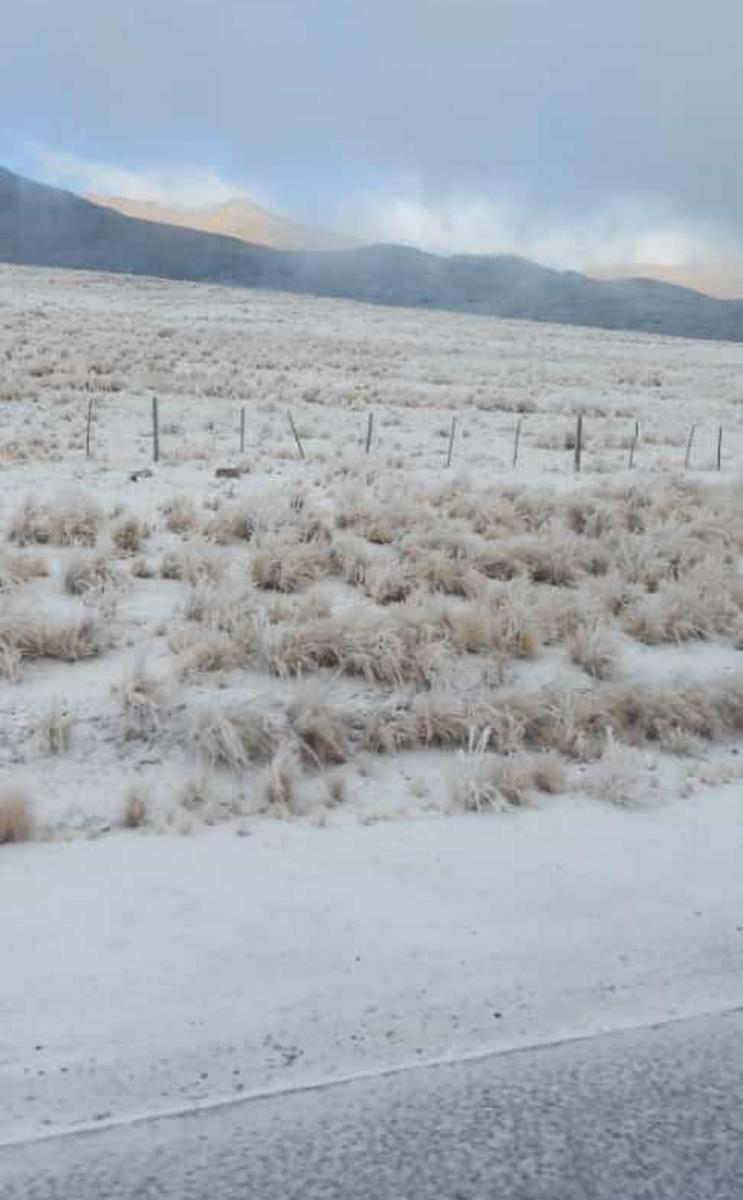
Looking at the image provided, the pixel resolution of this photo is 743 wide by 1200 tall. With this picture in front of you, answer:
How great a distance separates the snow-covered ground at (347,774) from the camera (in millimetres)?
3562

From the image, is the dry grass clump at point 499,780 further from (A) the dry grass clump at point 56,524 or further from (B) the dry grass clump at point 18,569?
(A) the dry grass clump at point 56,524

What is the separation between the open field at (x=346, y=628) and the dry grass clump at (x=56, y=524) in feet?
0.13

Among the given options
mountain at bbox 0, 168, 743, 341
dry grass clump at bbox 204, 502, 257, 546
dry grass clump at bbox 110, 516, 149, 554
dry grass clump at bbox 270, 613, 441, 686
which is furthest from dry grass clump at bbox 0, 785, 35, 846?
mountain at bbox 0, 168, 743, 341

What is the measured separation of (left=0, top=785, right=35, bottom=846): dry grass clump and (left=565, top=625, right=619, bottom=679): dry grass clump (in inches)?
162

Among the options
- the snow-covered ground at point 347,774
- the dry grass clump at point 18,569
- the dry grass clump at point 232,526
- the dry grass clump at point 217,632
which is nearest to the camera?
the snow-covered ground at point 347,774

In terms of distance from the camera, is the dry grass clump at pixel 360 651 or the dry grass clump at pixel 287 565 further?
the dry grass clump at pixel 287 565

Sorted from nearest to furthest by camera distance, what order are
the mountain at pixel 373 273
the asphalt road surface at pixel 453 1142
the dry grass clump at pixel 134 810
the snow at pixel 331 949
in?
the asphalt road surface at pixel 453 1142 < the snow at pixel 331 949 < the dry grass clump at pixel 134 810 < the mountain at pixel 373 273

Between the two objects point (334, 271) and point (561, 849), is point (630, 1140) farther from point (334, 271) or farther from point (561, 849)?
point (334, 271)

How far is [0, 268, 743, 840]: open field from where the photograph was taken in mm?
5672

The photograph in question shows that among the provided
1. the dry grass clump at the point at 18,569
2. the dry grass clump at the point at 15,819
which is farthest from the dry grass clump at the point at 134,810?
the dry grass clump at the point at 18,569

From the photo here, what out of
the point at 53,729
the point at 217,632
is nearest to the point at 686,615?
the point at 217,632

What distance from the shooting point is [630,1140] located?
293 centimetres

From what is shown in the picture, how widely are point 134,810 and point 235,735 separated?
87 centimetres

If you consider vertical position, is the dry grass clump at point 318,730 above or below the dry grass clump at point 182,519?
below
